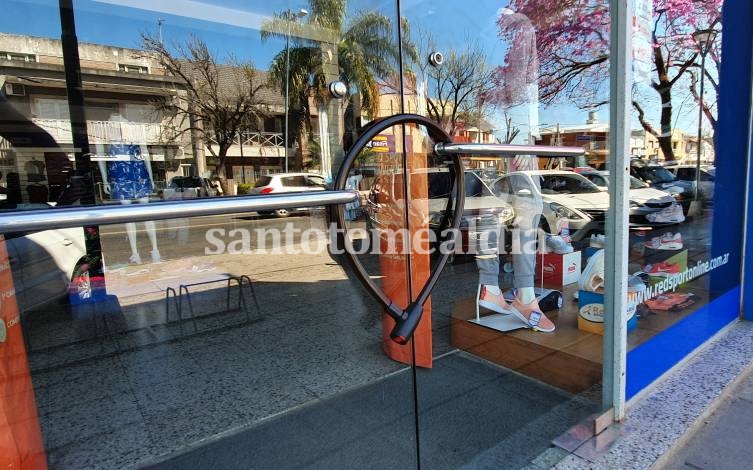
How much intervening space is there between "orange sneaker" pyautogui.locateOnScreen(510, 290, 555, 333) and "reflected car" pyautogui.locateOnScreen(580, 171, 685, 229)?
781 mm

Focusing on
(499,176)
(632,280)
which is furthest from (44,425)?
(632,280)

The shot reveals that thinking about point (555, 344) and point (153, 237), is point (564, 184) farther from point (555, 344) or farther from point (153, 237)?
point (153, 237)

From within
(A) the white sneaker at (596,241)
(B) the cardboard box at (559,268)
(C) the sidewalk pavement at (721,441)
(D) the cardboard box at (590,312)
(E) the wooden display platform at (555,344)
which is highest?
(A) the white sneaker at (596,241)

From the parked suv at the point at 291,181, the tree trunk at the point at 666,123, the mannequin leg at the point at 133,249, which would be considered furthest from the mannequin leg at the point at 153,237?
the tree trunk at the point at 666,123

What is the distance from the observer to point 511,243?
119 inches

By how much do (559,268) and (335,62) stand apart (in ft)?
7.38

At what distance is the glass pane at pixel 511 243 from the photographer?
2.22 meters

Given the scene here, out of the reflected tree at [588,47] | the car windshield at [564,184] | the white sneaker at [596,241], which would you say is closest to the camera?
the car windshield at [564,184]


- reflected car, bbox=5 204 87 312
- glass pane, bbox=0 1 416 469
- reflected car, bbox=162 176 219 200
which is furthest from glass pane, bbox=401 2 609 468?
reflected car, bbox=5 204 87 312

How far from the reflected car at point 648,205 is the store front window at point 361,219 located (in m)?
0.03

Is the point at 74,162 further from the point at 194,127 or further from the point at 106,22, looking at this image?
the point at 194,127

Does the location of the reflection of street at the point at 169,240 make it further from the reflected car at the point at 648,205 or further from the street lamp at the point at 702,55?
the street lamp at the point at 702,55

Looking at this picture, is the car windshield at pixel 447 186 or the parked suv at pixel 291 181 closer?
the parked suv at pixel 291 181

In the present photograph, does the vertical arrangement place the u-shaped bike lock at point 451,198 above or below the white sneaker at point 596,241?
above
